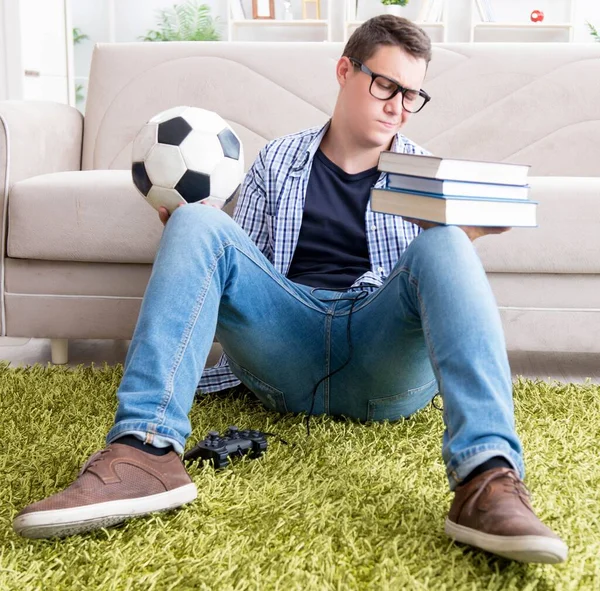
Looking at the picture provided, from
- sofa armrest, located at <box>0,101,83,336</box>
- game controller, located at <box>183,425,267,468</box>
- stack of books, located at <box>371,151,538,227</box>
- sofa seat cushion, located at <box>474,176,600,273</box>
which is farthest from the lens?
sofa armrest, located at <box>0,101,83,336</box>

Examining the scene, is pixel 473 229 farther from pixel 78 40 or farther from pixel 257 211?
pixel 78 40

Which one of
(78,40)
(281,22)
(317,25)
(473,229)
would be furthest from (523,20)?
(473,229)

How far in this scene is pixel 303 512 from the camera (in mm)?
997

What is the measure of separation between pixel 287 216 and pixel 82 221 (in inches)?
26.3

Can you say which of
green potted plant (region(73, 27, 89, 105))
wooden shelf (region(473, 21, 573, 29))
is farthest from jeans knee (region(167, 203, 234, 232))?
green potted plant (region(73, 27, 89, 105))

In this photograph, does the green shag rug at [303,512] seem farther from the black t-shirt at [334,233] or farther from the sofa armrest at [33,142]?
the sofa armrest at [33,142]

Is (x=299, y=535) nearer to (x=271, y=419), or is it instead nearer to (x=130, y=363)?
(x=130, y=363)

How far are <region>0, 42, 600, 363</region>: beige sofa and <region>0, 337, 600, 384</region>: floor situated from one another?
0.33ft

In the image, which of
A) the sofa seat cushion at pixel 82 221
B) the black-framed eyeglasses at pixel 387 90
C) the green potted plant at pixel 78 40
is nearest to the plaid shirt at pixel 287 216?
the black-framed eyeglasses at pixel 387 90

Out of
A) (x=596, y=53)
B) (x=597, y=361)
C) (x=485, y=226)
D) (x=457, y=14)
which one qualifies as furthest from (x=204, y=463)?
Answer: (x=457, y=14)

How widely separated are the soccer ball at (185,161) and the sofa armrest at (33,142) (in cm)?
58

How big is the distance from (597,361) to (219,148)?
4.15ft

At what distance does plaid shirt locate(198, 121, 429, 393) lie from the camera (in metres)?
1.37

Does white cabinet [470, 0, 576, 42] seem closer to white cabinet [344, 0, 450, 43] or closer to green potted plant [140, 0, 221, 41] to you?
white cabinet [344, 0, 450, 43]
